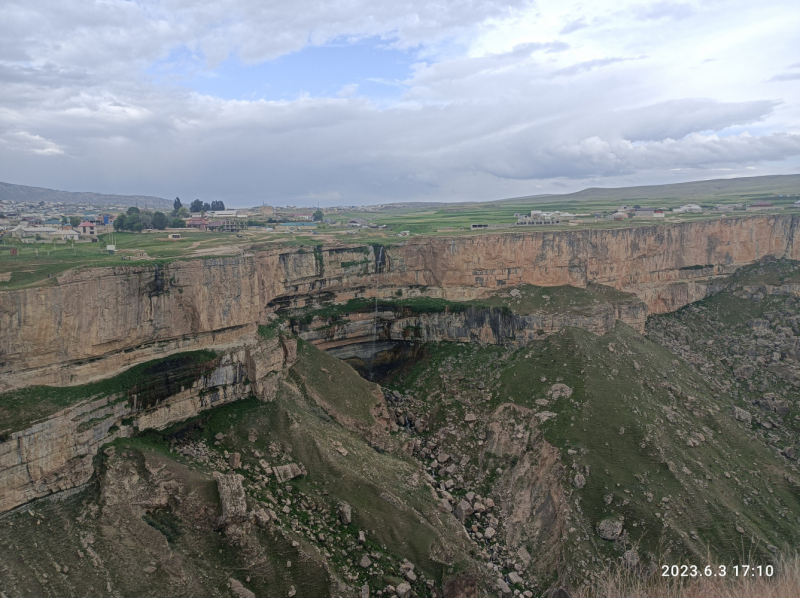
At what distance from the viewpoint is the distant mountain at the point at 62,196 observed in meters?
131

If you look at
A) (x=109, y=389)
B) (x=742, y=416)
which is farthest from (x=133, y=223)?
(x=742, y=416)

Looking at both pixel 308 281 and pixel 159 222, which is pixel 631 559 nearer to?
pixel 308 281

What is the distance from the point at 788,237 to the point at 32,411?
7593cm

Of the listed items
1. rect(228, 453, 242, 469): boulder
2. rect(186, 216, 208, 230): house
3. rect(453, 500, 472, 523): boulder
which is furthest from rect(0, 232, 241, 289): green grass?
rect(453, 500, 472, 523): boulder

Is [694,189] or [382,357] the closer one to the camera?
[382,357]

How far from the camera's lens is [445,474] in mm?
37094

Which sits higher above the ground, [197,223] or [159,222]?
[159,222]

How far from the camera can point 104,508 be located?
24328 millimetres

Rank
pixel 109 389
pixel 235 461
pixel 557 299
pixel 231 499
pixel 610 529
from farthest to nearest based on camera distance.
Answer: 1. pixel 557 299
2. pixel 235 461
3. pixel 610 529
4. pixel 109 389
5. pixel 231 499

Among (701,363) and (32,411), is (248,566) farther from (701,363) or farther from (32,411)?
(701,363)

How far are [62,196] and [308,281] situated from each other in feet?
440

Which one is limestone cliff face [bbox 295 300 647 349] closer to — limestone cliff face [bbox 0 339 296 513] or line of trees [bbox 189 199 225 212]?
limestone cliff face [bbox 0 339 296 513]

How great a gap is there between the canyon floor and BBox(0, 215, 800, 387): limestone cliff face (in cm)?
165

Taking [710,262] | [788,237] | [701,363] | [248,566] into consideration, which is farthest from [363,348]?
[788,237]
